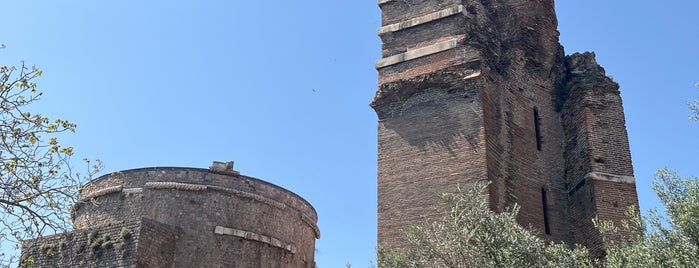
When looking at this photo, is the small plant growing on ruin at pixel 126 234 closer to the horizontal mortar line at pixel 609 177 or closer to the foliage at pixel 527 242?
the foliage at pixel 527 242

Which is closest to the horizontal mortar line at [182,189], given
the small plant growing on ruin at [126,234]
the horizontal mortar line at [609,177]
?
the small plant growing on ruin at [126,234]

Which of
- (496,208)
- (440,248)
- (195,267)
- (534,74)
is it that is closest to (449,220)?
→ (440,248)

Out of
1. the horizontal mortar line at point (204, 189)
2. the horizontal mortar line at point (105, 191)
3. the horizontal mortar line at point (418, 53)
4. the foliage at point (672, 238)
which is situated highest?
the horizontal mortar line at point (418, 53)

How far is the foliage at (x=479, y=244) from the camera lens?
37.7ft

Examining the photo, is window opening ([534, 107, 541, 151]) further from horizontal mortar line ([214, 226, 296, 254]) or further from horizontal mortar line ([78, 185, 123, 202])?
horizontal mortar line ([78, 185, 123, 202])

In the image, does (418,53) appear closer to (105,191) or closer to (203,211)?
(203,211)

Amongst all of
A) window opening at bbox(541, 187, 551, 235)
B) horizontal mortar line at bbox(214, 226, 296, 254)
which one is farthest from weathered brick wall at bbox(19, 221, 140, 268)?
window opening at bbox(541, 187, 551, 235)

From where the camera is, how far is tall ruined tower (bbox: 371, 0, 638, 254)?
15.7m

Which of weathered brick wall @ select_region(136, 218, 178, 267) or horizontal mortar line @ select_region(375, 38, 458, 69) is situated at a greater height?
horizontal mortar line @ select_region(375, 38, 458, 69)

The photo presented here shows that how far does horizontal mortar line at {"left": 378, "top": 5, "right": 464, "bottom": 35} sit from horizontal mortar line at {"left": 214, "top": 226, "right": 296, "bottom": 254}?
21.4 ft

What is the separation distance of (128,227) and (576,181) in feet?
35.0

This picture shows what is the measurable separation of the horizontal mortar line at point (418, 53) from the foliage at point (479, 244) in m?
5.13

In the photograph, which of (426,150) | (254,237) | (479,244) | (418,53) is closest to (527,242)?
(479,244)

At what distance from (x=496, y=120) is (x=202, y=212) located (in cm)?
827
